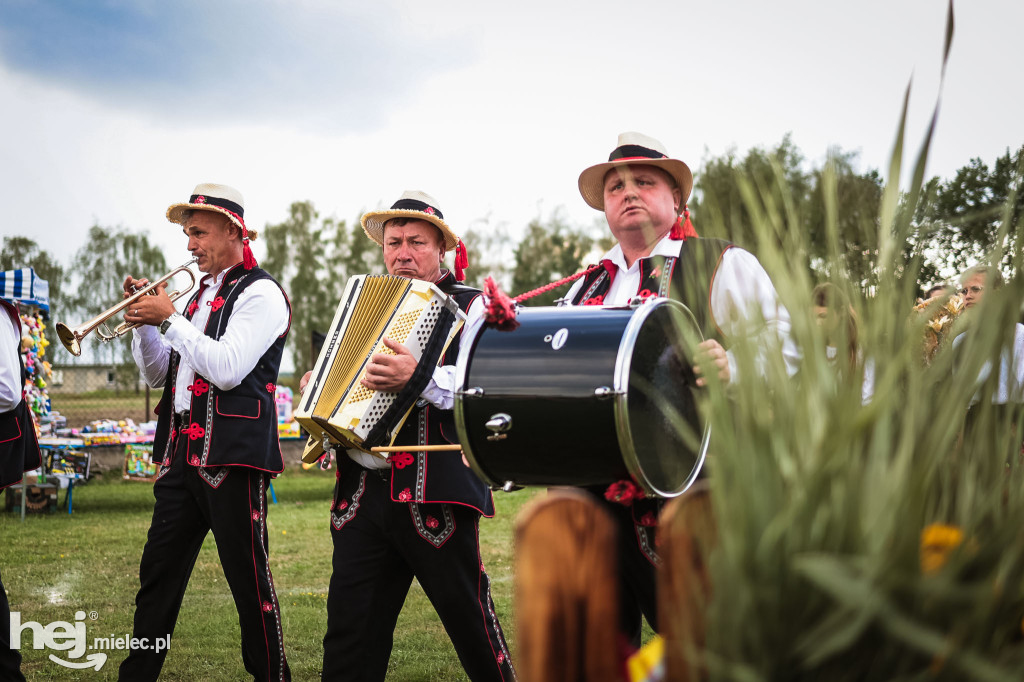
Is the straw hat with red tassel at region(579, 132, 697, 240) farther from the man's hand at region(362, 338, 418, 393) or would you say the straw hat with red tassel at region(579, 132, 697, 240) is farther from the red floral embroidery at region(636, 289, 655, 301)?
the man's hand at region(362, 338, 418, 393)

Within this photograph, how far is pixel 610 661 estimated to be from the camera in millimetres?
1108

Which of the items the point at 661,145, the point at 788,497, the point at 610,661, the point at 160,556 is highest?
the point at 661,145

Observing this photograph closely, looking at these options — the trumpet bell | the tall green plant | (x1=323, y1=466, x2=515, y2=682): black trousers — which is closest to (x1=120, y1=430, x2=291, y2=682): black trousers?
(x1=323, y1=466, x2=515, y2=682): black trousers

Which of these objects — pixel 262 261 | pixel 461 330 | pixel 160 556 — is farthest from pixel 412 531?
pixel 262 261

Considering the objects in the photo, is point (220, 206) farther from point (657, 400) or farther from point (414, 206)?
point (657, 400)

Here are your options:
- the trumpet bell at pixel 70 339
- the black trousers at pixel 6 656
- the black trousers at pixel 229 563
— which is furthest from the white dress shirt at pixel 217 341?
the black trousers at pixel 6 656

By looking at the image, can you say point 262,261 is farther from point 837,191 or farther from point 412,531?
point 837,191

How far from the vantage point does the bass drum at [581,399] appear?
2043mm

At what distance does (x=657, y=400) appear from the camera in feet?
6.97

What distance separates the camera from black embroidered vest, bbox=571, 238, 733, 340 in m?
2.35

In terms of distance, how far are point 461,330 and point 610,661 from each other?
2.30m

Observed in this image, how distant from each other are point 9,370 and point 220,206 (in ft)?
3.77

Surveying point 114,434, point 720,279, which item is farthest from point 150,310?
point 114,434

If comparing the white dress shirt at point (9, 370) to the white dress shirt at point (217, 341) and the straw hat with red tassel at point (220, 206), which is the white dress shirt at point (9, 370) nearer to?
the white dress shirt at point (217, 341)
